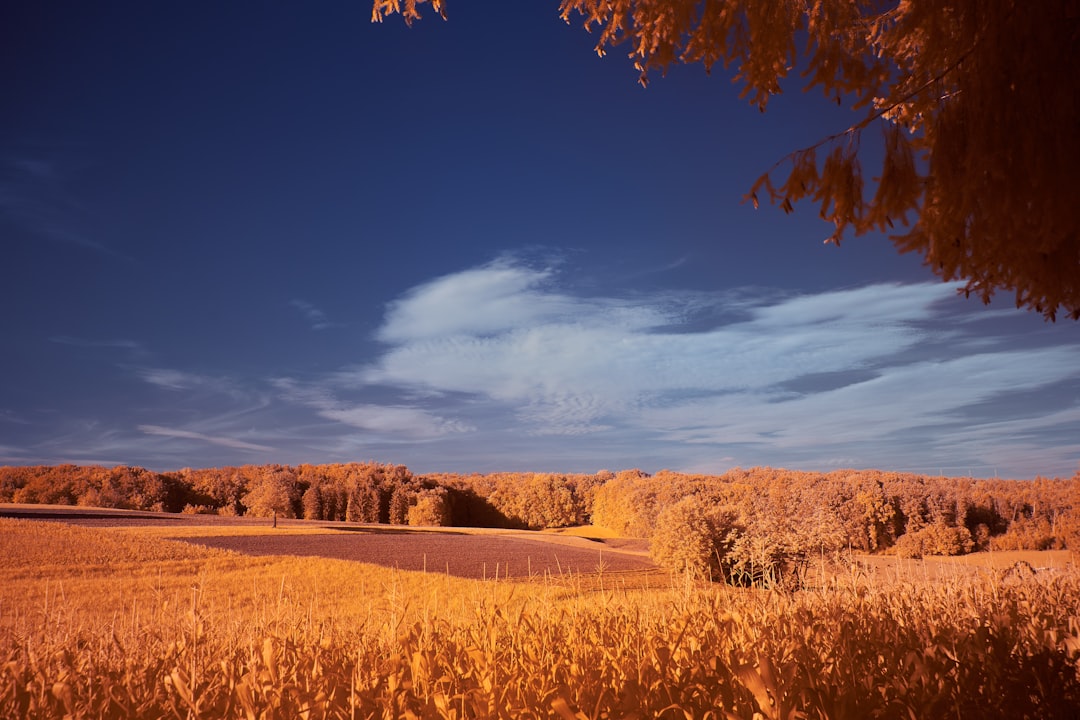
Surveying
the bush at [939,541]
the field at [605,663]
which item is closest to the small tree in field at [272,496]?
the bush at [939,541]

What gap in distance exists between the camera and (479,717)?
2.21 meters

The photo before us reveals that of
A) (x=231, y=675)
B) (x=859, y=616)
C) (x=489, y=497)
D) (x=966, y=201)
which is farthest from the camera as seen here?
(x=489, y=497)

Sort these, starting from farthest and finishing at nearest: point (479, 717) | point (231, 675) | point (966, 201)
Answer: point (966, 201)
point (231, 675)
point (479, 717)

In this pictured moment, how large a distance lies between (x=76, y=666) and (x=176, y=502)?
42.0 metres

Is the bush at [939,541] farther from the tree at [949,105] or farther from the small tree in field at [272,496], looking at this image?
the small tree in field at [272,496]

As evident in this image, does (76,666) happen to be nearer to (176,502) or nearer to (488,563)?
(488,563)

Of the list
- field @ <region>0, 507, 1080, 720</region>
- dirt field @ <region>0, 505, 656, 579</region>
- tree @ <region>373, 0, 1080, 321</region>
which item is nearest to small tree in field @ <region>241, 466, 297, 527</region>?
dirt field @ <region>0, 505, 656, 579</region>

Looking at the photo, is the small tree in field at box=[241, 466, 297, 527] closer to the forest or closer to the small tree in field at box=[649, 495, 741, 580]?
the forest

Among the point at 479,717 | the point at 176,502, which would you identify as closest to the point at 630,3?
the point at 479,717

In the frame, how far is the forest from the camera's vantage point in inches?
567

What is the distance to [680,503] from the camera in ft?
51.3

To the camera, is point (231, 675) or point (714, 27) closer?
point (231, 675)

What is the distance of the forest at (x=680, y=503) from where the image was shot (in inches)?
567

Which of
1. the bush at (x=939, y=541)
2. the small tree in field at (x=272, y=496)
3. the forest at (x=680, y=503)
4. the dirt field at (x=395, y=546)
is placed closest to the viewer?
the forest at (x=680, y=503)
